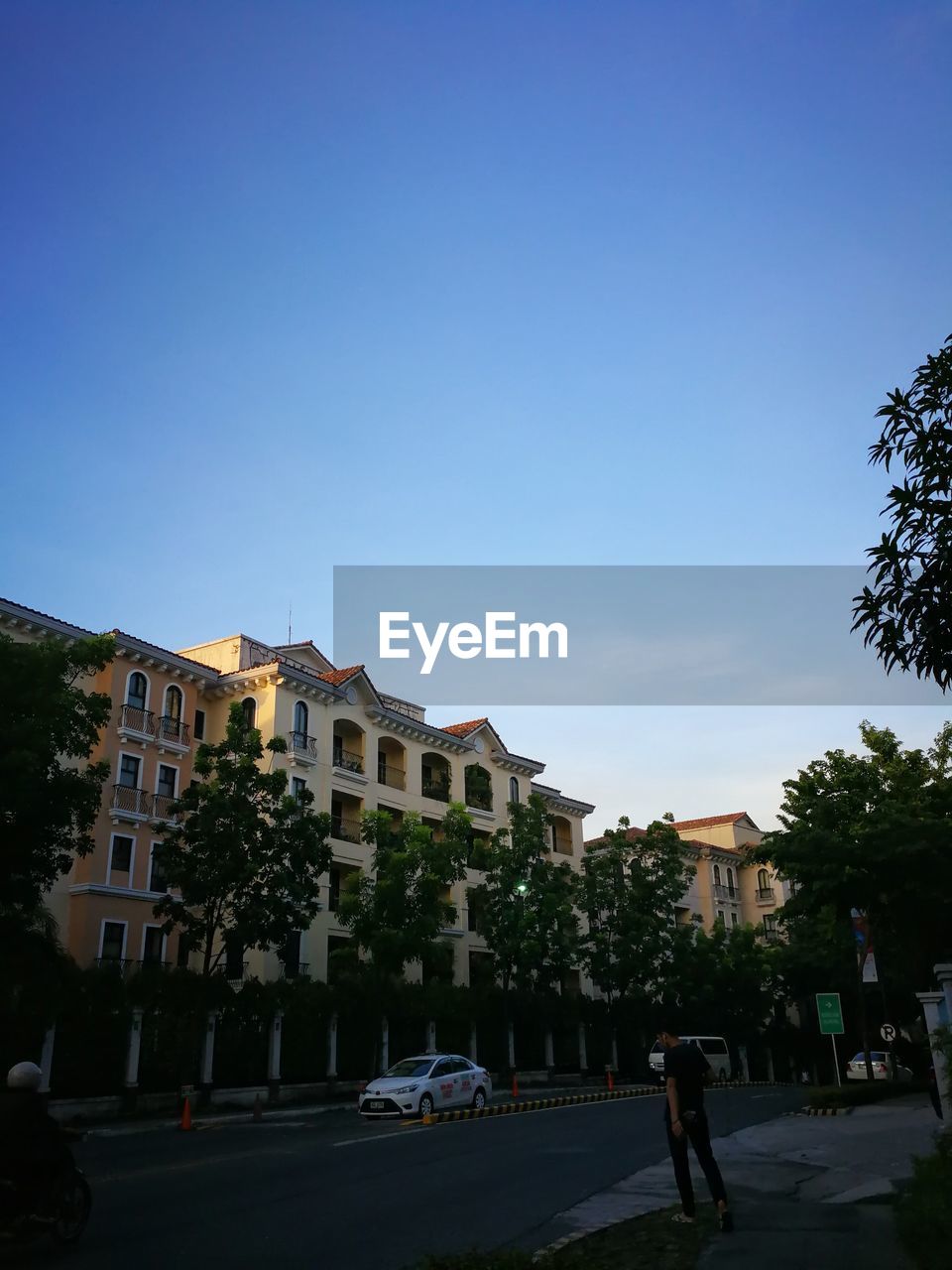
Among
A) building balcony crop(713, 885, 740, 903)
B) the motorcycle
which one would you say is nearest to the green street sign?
the motorcycle

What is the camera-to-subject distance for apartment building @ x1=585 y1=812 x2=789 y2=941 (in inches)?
2904

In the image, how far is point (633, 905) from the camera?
48750 millimetres

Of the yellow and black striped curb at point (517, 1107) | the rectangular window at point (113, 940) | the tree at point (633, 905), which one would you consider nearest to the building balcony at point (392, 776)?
the tree at point (633, 905)

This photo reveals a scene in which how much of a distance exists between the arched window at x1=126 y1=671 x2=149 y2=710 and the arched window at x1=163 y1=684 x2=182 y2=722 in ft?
3.83

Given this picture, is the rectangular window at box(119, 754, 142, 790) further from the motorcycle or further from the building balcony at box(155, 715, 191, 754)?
the motorcycle

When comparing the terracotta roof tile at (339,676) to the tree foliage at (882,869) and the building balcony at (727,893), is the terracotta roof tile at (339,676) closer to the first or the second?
the tree foliage at (882,869)

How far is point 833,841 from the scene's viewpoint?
28.6 metres

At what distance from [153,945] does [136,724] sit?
304 inches

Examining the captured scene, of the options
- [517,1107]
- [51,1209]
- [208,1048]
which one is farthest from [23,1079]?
[208,1048]

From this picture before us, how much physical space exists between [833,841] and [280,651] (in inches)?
1056

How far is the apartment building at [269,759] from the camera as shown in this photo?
36.0 m

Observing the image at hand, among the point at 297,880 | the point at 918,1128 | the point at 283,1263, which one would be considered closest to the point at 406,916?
the point at 297,880

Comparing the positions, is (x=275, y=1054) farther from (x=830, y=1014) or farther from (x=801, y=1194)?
(x=801, y=1194)

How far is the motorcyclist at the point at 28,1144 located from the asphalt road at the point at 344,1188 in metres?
0.61
